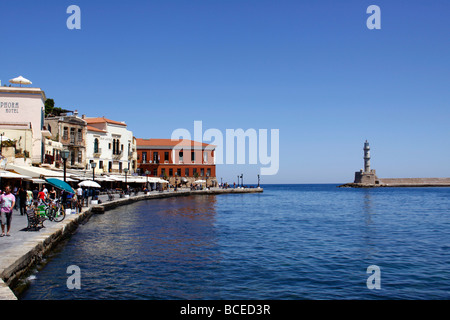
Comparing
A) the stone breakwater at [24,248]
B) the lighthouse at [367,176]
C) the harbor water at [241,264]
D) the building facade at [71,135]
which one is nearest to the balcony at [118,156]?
the building facade at [71,135]

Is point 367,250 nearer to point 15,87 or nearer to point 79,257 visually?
point 79,257

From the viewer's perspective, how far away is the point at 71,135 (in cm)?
5256

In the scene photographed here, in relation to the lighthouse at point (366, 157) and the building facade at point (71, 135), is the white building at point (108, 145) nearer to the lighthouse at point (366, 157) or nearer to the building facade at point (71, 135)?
the building facade at point (71, 135)

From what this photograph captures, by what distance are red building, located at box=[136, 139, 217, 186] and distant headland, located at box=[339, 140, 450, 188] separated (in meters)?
79.1

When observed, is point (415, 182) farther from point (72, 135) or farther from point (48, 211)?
point (48, 211)

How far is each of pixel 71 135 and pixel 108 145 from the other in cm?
1031

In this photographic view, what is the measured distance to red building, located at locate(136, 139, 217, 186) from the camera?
267 ft

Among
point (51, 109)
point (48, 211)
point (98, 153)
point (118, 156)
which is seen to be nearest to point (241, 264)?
point (48, 211)

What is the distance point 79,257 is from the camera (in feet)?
46.0

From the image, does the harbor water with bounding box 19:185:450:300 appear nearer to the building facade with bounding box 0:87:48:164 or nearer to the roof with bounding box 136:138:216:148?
the building facade with bounding box 0:87:48:164

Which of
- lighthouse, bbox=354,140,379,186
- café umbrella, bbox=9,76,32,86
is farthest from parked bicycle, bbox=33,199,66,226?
lighthouse, bbox=354,140,379,186

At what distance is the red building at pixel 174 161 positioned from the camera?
81.3 meters

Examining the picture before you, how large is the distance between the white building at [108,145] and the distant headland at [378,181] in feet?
322
